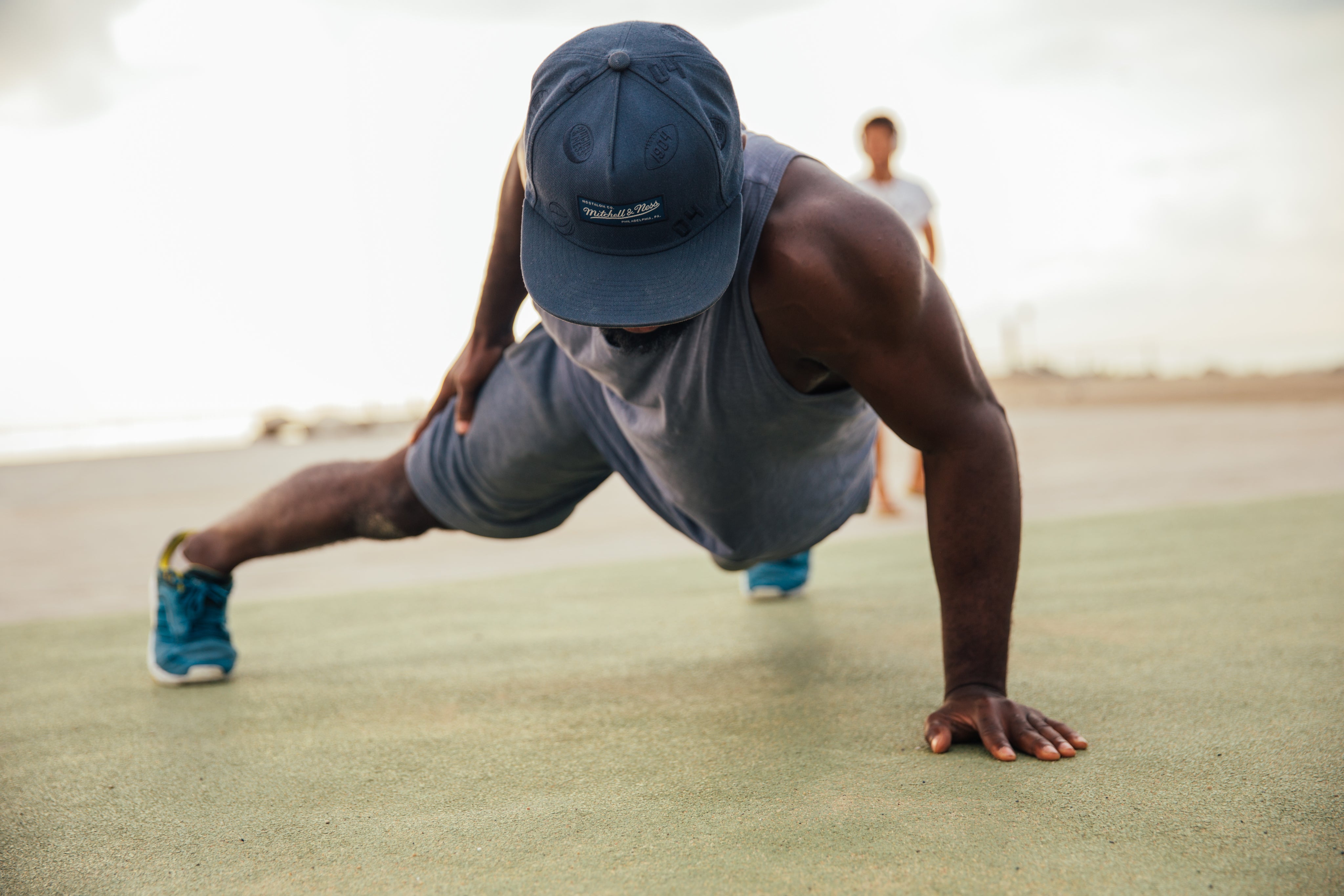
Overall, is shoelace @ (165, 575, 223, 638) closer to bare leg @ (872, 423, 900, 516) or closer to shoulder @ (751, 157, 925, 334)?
shoulder @ (751, 157, 925, 334)

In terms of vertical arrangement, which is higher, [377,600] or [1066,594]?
[1066,594]

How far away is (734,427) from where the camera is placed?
5.24ft

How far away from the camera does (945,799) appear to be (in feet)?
4.17

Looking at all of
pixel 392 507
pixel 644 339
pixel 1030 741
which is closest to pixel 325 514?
pixel 392 507

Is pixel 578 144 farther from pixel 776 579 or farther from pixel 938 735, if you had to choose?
pixel 776 579

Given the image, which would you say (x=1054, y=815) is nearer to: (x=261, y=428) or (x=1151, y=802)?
(x=1151, y=802)

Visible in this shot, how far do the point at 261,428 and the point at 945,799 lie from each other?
3399cm

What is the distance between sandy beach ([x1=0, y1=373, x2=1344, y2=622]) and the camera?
13.3ft

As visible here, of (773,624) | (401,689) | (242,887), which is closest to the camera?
(242,887)

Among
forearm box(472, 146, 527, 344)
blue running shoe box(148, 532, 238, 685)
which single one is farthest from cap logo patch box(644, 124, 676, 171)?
blue running shoe box(148, 532, 238, 685)

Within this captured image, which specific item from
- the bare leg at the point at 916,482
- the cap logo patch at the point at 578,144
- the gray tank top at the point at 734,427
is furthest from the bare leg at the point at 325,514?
the bare leg at the point at 916,482

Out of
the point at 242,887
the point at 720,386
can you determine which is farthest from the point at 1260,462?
the point at 242,887

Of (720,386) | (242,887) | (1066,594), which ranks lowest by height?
(1066,594)

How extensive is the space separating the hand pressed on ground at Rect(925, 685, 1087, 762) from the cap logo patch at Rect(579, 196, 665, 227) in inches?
33.3
